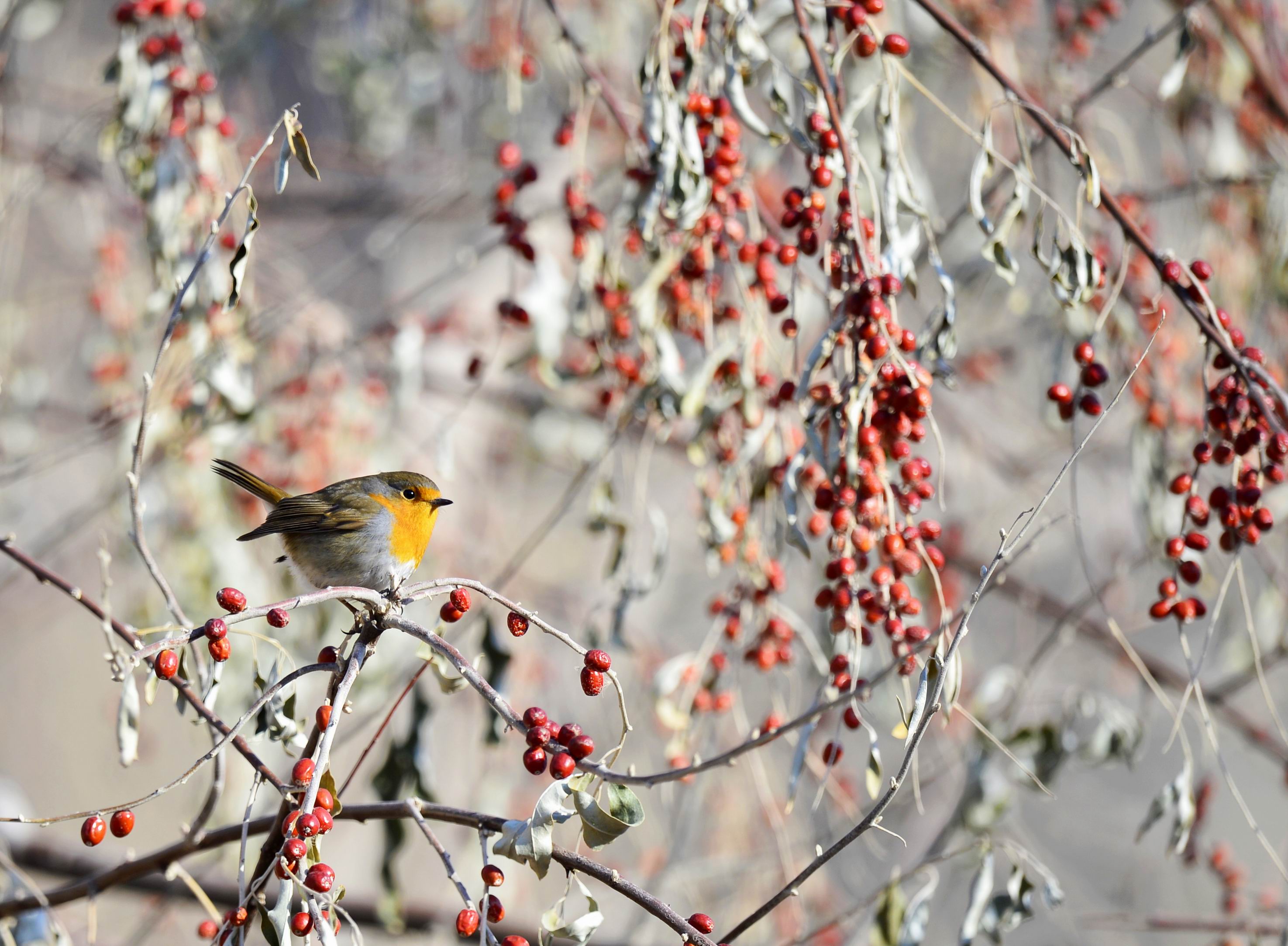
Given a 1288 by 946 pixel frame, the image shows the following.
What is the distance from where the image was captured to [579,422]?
408cm

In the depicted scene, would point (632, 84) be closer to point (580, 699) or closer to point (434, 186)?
point (434, 186)

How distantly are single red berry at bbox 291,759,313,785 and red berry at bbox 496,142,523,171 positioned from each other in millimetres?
1582

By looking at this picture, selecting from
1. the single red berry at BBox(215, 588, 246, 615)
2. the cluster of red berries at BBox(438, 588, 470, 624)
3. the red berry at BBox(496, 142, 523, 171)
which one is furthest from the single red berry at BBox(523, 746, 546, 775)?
the red berry at BBox(496, 142, 523, 171)

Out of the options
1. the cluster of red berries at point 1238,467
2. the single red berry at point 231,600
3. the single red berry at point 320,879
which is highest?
the cluster of red berries at point 1238,467

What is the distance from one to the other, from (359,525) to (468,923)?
4.26 ft

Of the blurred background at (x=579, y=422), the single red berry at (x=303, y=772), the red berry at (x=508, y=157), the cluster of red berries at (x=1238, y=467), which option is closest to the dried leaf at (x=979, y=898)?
the blurred background at (x=579, y=422)

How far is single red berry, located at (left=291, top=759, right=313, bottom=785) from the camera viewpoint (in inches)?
57.0

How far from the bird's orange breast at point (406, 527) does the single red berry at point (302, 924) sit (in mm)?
1174

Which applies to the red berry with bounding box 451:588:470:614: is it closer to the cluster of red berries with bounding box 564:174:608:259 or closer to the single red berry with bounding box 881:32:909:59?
the cluster of red berries with bounding box 564:174:608:259

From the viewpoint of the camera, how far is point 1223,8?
310cm

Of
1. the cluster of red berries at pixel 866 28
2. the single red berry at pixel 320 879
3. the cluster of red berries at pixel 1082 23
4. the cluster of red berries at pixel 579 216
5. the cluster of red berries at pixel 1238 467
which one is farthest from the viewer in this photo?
the cluster of red berries at pixel 1082 23

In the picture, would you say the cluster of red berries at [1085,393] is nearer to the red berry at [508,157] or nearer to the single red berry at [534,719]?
the single red berry at [534,719]

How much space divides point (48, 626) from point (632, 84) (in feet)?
23.0

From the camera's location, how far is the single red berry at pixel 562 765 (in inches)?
55.7
